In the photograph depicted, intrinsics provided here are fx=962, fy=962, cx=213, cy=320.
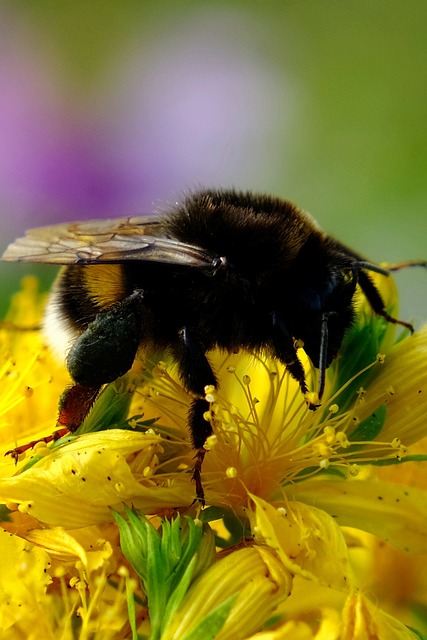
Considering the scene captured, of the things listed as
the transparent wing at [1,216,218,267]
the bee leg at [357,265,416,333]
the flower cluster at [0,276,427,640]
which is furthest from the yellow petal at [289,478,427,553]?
the transparent wing at [1,216,218,267]

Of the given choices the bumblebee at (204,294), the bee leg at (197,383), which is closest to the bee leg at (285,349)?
the bumblebee at (204,294)

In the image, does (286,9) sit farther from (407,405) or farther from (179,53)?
(407,405)

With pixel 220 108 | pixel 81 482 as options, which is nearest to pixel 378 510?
pixel 81 482

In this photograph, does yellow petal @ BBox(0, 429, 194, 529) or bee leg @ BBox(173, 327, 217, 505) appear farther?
bee leg @ BBox(173, 327, 217, 505)

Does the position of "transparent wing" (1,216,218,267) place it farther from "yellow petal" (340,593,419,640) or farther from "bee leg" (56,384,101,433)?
"yellow petal" (340,593,419,640)

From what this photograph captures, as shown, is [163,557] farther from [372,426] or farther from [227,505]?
[372,426]

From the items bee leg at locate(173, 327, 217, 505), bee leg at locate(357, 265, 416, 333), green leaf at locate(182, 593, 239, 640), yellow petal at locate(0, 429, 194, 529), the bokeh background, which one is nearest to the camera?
green leaf at locate(182, 593, 239, 640)

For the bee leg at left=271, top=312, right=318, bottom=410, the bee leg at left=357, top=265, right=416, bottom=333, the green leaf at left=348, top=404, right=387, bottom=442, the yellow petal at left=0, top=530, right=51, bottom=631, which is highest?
the bee leg at left=357, top=265, right=416, bottom=333
